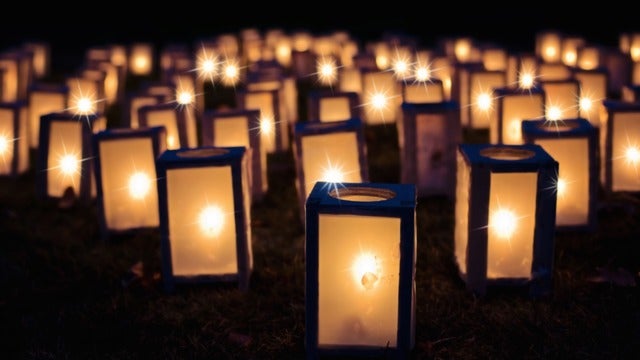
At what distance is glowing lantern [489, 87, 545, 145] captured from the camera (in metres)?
5.03

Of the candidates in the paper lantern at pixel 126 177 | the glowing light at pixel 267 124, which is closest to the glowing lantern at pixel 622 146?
the glowing light at pixel 267 124

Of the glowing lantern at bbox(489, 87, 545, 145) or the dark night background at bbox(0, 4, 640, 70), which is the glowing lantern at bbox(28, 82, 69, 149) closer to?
the glowing lantern at bbox(489, 87, 545, 145)

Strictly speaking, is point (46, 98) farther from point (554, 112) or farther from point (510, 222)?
point (510, 222)

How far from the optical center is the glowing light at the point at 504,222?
10.9 ft

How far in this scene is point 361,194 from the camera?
3.02 m

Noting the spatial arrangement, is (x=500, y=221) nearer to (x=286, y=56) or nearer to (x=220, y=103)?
(x=220, y=103)

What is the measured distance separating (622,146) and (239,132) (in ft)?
8.11

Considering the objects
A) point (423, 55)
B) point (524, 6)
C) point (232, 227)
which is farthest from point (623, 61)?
point (524, 6)

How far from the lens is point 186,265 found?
354 cm

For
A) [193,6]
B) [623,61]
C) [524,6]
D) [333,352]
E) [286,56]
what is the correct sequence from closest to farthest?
[333,352] < [623,61] < [286,56] < [524,6] < [193,6]

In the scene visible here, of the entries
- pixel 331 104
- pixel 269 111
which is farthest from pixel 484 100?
pixel 269 111

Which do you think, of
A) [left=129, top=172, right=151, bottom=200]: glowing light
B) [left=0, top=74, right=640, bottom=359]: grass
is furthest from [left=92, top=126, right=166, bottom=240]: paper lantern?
[left=0, top=74, right=640, bottom=359]: grass

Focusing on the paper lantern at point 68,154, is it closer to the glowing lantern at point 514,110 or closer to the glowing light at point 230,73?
the glowing lantern at point 514,110

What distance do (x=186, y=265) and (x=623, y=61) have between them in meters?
6.00
